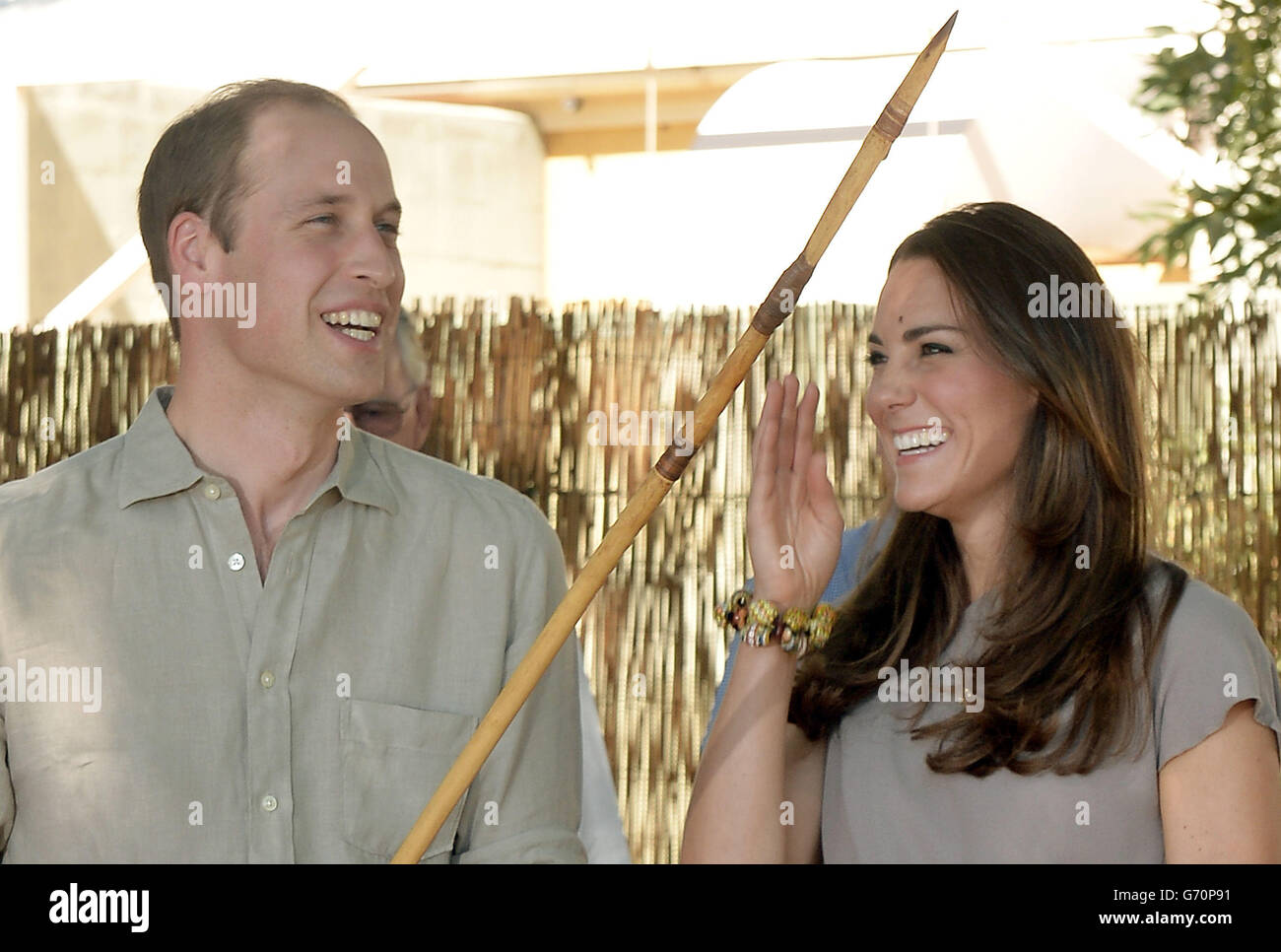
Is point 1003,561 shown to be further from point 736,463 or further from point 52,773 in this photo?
point 736,463

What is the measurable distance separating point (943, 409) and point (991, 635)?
33cm

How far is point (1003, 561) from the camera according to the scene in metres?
2.29

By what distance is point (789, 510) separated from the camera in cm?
225

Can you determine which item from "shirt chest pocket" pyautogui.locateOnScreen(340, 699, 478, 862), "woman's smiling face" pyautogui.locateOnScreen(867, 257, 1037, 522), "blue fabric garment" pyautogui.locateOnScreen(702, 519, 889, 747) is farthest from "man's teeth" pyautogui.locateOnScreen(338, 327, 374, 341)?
"blue fabric garment" pyautogui.locateOnScreen(702, 519, 889, 747)

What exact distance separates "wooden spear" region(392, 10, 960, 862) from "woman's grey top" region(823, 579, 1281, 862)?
69 cm

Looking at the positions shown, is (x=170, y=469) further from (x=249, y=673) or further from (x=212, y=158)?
(x=212, y=158)

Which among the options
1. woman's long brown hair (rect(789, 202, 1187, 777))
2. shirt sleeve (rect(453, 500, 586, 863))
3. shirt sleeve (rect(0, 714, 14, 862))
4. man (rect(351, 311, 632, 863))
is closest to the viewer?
shirt sleeve (rect(0, 714, 14, 862))

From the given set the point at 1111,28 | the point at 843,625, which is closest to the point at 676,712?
the point at 843,625

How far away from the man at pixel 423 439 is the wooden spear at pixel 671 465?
0.61 meters

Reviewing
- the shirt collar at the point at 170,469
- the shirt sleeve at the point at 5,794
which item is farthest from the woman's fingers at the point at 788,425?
the shirt sleeve at the point at 5,794

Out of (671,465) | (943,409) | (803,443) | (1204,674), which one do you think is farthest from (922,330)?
(671,465)

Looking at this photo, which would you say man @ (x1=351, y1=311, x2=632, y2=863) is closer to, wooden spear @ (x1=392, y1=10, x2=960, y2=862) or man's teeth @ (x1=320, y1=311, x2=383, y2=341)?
man's teeth @ (x1=320, y1=311, x2=383, y2=341)

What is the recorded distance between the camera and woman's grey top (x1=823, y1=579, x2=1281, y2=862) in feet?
6.63
